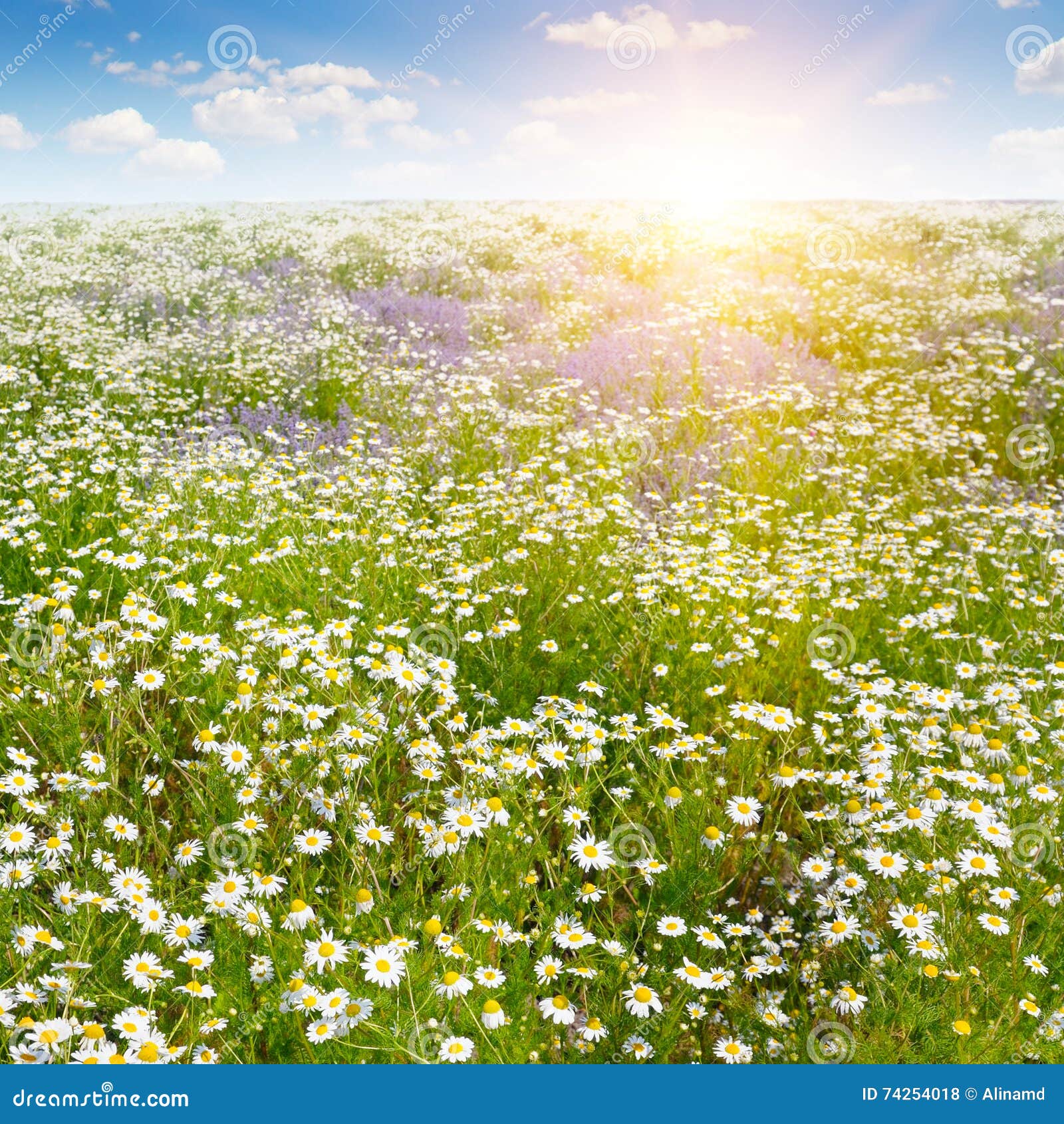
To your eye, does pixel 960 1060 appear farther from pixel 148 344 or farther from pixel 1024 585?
pixel 148 344

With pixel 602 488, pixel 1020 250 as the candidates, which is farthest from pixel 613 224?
pixel 602 488

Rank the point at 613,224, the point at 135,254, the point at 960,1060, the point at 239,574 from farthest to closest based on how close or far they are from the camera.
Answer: the point at 613,224
the point at 135,254
the point at 239,574
the point at 960,1060

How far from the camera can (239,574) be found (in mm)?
4762

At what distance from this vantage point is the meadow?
262cm

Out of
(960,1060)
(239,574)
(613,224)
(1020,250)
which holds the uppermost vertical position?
(613,224)

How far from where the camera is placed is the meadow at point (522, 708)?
8.61 ft

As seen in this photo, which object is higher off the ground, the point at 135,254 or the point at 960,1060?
the point at 135,254

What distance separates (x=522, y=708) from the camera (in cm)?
400

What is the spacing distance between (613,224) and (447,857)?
17486mm

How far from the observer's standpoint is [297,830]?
Result: 310 cm

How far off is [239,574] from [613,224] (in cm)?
1575

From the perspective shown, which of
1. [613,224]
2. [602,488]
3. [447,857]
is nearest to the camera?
[447,857]

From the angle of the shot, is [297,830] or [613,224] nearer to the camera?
[297,830]

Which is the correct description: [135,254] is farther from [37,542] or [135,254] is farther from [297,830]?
[297,830]
